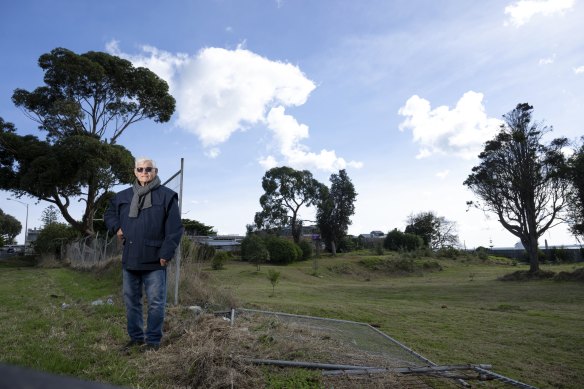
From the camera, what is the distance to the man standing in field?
391cm

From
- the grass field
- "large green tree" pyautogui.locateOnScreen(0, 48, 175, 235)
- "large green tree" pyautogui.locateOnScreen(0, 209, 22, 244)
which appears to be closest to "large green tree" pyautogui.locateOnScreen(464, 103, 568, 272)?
the grass field

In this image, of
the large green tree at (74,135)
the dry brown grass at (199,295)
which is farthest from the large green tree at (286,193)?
the dry brown grass at (199,295)

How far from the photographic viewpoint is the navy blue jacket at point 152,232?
3.92 m

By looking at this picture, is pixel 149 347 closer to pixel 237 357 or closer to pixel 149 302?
pixel 149 302

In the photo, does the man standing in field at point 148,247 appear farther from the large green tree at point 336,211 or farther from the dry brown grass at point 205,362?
the large green tree at point 336,211

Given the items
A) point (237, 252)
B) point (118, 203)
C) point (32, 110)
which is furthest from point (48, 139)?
point (118, 203)

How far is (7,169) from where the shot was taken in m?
25.2

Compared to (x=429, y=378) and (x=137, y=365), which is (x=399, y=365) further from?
(x=137, y=365)

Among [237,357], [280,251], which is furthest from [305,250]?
[237,357]

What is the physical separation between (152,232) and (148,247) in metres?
0.15

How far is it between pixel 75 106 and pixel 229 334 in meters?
24.7

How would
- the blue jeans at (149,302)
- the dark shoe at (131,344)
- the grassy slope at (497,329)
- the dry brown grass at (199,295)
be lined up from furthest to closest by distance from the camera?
1. the dry brown grass at (199,295)
2. the grassy slope at (497,329)
3. the blue jeans at (149,302)
4. the dark shoe at (131,344)

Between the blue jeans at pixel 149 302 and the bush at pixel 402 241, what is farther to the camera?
the bush at pixel 402 241

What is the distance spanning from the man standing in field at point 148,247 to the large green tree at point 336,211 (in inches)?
1522
